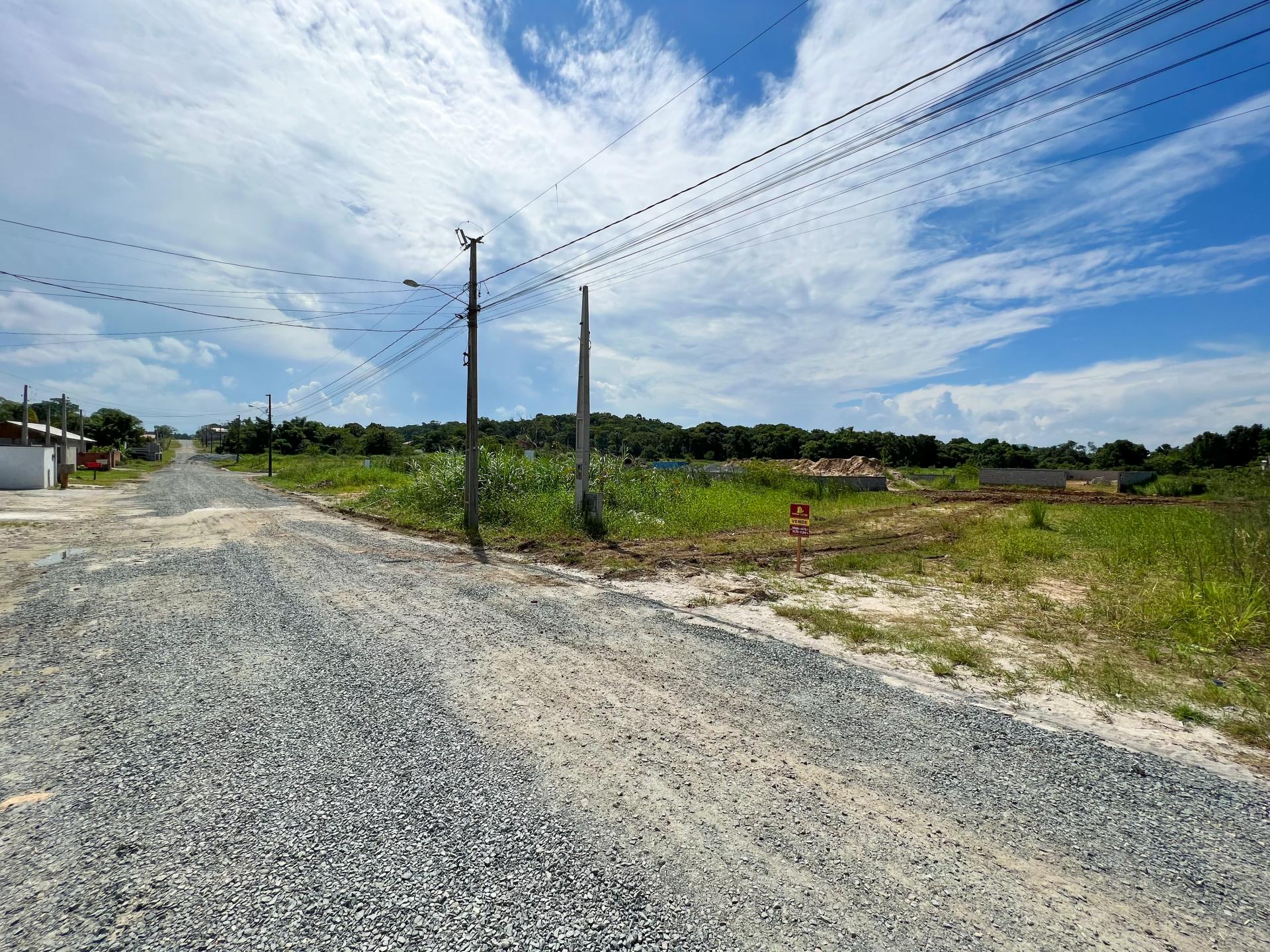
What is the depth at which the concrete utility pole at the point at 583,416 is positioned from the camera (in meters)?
14.4

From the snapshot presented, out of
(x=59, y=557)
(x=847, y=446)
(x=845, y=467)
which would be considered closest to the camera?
(x=59, y=557)

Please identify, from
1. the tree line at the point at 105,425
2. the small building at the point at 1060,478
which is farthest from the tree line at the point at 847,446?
the tree line at the point at 105,425

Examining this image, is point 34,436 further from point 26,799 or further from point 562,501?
point 26,799

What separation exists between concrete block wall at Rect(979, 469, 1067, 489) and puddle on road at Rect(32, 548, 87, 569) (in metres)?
49.2

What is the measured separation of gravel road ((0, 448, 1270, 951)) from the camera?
230 centimetres

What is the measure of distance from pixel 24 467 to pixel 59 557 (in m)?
23.0

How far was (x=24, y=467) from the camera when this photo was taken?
25.4 metres

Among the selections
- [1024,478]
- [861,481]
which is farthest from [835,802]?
[1024,478]

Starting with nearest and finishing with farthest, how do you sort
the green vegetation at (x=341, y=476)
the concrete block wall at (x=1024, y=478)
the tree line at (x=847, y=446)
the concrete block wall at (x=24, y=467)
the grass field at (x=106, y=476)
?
the concrete block wall at (x=24, y=467) → the green vegetation at (x=341, y=476) → the grass field at (x=106, y=476) → the concrete block wall at (x=1024, y=478) → the tree line at (x=847, y=446)

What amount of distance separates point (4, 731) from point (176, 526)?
13374mm

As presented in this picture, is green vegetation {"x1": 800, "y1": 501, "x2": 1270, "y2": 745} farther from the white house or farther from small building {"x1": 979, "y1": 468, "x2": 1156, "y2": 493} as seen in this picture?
the white house

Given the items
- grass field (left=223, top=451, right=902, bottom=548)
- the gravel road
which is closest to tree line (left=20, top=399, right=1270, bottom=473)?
grass field (left=223, top=451, right=902, bottom=548)

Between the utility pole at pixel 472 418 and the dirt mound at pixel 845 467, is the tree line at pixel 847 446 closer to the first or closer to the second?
the dirt mound at pixel 845 467

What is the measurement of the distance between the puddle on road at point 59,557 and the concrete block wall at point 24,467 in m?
21.8
